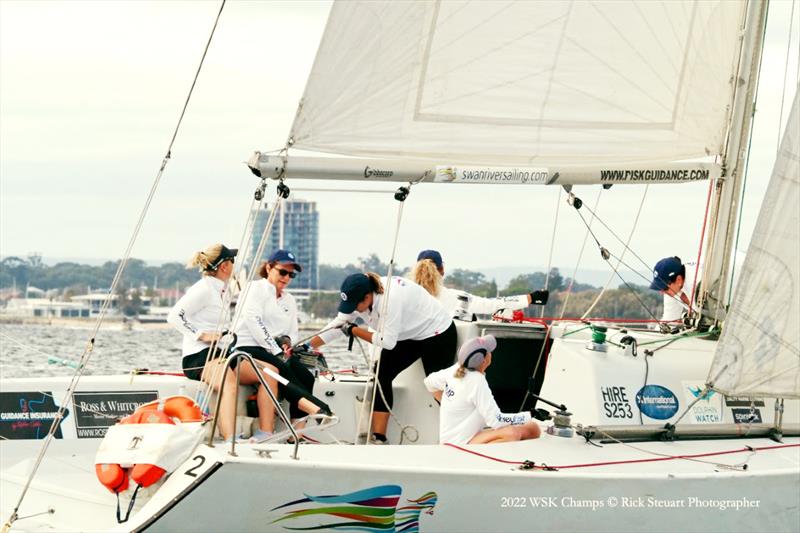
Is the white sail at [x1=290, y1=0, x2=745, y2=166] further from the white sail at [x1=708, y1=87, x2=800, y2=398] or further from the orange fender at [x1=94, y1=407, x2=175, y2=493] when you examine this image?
the orange fender at [x1=94, y1=407, x2=175, y2=493]

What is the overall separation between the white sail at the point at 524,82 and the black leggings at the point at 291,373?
1469 mm

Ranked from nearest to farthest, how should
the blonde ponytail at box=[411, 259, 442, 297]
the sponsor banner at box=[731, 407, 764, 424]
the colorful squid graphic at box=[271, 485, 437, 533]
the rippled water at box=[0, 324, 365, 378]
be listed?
the colorful squid graphic at box=[271, 485, 437, 533] → the sponsor banner at box=[731, 407, 764, 424] → the blonde ponytail at box=[411, 259, 442, 297] → the rippled water at box=[0, 324, 365, 378]

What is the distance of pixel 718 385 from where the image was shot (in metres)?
7.19

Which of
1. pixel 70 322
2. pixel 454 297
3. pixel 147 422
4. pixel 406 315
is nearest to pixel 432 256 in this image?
pixel 454 297

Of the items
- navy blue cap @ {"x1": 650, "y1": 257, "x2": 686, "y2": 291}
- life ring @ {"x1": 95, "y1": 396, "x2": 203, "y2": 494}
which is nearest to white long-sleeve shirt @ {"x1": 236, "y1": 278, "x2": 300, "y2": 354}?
life ring @ {"x1": 95, "y1": 396, "x2": 203, "y2": 494}

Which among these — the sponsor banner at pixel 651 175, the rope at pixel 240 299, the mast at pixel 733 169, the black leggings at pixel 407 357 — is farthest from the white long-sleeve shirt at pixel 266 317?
the mast at pixel 733 169

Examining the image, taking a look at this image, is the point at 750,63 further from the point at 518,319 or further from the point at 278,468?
the point at 278,468

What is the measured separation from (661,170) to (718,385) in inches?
57.2

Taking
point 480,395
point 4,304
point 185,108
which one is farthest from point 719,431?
point 4,304

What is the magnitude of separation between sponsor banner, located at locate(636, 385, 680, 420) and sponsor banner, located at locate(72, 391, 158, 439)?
3103 millimetres

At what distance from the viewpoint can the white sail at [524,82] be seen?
7.17 metres

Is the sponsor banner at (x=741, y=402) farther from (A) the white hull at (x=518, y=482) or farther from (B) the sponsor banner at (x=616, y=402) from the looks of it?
(B) the sponsor banner at (x=616, y=402)

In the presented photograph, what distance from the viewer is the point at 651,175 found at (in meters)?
7.90

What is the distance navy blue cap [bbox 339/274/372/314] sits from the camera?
774cm
